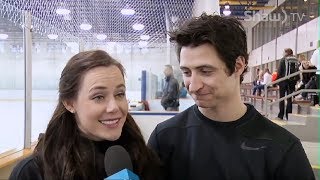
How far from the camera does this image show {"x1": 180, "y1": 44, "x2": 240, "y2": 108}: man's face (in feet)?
3.69

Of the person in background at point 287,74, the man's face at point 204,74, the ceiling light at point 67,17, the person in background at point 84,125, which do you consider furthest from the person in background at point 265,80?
the person in background at point 84,125

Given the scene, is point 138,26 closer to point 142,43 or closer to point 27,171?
point 142,43

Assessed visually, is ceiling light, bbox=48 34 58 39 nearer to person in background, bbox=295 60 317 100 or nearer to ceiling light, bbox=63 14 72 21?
ceiling light, bbox=63 14 72 21

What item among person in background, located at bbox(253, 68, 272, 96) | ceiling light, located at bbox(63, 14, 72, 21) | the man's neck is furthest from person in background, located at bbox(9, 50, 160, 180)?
person in background, located at bbox(253, 68, 272, 96)

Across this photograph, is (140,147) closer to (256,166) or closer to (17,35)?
(256,166)

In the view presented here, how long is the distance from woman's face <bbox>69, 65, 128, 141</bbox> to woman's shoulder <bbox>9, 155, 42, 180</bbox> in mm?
184

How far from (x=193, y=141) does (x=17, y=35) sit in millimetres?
2839

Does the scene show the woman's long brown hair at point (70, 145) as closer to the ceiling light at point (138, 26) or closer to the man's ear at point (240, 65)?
the man's ear at point (240, 65)

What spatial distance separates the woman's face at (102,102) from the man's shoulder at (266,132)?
404 mm

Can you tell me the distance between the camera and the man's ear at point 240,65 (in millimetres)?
1197

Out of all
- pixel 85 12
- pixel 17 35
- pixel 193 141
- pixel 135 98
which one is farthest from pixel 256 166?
pixel 135 98

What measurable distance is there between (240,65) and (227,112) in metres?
0.16

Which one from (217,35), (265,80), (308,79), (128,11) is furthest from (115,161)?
(265,80)

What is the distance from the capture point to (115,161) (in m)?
1.01
